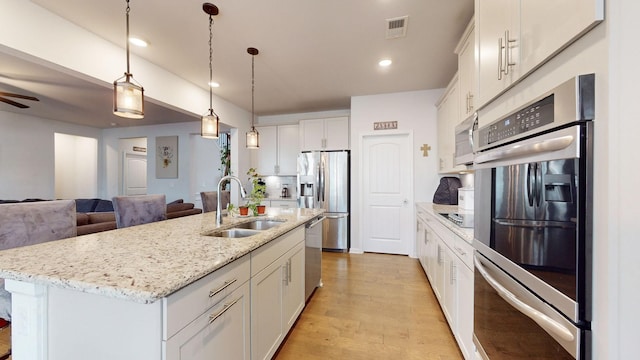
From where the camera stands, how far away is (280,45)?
277 centimetres

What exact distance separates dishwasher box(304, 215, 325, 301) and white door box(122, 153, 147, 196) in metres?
7.08

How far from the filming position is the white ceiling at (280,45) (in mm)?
2174

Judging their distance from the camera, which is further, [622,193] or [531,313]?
[531,313]

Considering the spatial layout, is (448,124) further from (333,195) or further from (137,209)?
(137,209)

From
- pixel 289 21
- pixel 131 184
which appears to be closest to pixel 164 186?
pixel 131 184

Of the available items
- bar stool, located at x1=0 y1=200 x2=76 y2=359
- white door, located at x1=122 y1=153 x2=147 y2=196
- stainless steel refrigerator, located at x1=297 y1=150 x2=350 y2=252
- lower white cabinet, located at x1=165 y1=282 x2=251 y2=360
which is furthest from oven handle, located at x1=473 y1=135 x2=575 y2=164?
white door, located at x1=122 y1=153 x2=147 y2=196

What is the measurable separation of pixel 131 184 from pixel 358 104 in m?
7.08

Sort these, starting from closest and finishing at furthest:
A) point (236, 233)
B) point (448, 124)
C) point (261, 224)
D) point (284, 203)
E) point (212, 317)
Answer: point (212, 317), point (236, 233), point (261, 224), point (448, 124), point (284, 203)

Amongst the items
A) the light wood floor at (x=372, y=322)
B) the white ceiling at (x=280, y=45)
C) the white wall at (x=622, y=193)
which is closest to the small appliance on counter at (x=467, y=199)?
the light wood floor at (x=372, y=322)

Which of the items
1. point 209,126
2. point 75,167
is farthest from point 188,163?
point 209,126

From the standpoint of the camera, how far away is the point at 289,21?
2.36 m

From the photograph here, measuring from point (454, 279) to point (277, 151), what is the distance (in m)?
4.07

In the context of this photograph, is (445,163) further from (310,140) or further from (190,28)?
(190,28)

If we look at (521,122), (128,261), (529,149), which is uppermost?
(521,122)
